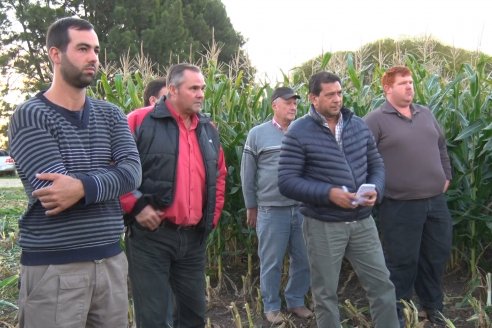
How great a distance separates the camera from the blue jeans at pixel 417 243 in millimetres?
4410

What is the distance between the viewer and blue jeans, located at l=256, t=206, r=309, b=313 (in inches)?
188

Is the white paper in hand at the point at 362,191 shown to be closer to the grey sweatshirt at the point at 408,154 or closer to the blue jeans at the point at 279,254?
the grey sweatshirt at the point at 408,154

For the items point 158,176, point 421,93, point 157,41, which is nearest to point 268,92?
point 421,93

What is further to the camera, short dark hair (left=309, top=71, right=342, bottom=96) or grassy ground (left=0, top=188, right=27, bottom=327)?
grassy ground (left=0, top=188, right=27, bottom=327)

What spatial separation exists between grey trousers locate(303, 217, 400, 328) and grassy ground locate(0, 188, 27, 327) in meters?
2.48

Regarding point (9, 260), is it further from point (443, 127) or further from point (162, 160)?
point (443, 127)

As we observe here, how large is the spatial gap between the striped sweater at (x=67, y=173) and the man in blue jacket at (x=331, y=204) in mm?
1353

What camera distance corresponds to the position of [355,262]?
383 cm

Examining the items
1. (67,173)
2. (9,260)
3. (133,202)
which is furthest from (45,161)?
(9,260)

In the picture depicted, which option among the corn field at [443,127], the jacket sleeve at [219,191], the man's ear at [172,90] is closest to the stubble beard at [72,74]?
the man's ear at [172,90]

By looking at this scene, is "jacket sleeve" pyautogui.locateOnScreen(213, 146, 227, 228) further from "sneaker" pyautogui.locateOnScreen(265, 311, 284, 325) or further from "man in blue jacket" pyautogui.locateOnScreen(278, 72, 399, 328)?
"sneaker" pyautogui.locateOnScreen(265, 311, 284, 325)

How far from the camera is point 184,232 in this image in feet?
11.6

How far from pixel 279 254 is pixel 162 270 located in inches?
60.8

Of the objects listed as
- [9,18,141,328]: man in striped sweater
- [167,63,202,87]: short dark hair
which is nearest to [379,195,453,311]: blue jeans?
[167,63,202,87]: short dark hair
